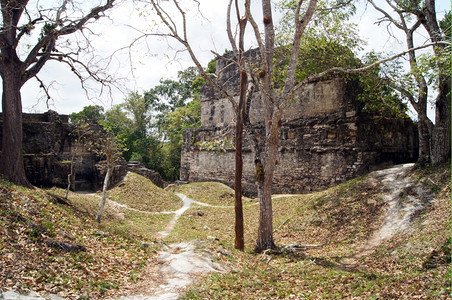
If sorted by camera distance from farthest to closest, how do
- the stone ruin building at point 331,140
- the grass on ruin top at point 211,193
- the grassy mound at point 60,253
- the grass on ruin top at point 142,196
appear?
the grass on ruin top at point 211,193, the grass on ruin top at point 142,196, the stone ruin building at point 331,140, the grassy mound at point 60,253

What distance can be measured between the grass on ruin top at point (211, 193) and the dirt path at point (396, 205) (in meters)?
7.52

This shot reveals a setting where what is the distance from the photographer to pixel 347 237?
852 centimetres

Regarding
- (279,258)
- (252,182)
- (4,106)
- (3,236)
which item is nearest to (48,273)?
(3,236)

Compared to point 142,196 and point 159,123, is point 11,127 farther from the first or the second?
point 159,123

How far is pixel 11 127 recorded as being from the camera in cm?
937

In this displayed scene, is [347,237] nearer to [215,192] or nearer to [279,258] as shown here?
[279,258]

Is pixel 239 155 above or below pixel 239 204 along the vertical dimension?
above

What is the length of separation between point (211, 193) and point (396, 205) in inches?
423

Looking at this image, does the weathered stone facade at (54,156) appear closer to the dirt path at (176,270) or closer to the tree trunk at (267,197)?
the dirt path at (176,270)

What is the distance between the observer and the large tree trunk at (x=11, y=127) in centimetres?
922

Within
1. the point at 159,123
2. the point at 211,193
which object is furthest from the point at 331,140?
the point at 159,123

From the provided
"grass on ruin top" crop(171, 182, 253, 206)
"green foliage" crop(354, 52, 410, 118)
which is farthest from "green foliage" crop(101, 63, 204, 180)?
"green foliage" crop(354, 52, 410, 118)

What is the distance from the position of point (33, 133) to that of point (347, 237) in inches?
579

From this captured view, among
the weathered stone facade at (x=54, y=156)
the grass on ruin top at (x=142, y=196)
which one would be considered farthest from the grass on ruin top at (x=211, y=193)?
the weathered stone facade at (x=54, y=156)
